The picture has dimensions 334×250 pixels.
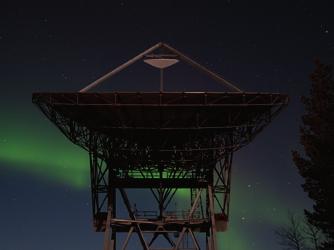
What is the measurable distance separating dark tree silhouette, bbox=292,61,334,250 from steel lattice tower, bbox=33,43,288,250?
198 inches

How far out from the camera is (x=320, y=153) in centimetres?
3594

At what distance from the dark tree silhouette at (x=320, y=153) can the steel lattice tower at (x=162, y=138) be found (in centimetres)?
503

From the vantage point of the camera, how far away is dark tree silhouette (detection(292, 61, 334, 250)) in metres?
34.5

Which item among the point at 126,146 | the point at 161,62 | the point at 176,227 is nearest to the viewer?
the point at 161,62

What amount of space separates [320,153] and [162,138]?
9690 millimetres

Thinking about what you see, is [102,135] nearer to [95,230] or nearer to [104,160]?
[104,160]

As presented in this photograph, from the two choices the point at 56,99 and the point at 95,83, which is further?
the point at 95,83

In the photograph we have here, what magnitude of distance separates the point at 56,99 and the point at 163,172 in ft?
37.6

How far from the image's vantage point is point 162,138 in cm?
3378

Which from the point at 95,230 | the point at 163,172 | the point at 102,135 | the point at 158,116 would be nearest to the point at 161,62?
the point at 158,116

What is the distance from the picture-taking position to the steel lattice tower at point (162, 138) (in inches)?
1180

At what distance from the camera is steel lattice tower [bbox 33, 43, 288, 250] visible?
30.0m

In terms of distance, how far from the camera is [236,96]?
29969 millimetres

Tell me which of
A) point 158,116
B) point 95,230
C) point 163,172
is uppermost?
point 158,116
